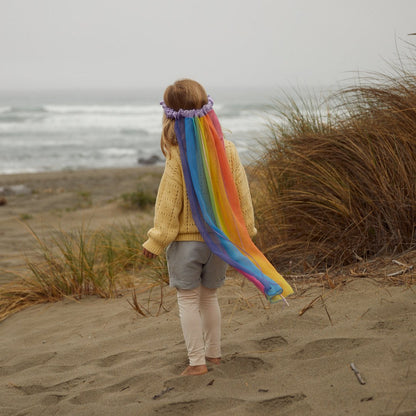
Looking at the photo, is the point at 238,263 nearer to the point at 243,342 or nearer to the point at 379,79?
the point at 243,342

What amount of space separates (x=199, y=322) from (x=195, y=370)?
243mm

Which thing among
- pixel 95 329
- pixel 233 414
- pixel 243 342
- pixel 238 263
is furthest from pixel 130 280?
pixel 233 414

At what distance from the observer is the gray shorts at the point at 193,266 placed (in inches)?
108

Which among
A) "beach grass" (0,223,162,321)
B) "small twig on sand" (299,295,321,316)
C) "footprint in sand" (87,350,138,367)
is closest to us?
"footprint in sand" (87,350,138,367)

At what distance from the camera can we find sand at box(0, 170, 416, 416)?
90.9 inches

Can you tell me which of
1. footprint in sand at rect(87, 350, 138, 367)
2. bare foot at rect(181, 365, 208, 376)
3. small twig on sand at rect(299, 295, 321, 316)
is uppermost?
small twig on sand at rect(299, 295, 321, 316)

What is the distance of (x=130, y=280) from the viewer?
4.76m

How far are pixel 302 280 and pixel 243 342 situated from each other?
0.92 m

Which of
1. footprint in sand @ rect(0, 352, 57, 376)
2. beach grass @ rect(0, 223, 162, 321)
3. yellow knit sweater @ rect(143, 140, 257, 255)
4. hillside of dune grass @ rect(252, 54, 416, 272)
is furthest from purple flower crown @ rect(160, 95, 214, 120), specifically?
beach grass @ rect(0, 223, 162, 321)

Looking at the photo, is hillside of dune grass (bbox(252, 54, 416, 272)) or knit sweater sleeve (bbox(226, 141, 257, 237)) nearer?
knit sweater sleeve (bbox(226, 141, 257, 237))

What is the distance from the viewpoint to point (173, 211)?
2729mm

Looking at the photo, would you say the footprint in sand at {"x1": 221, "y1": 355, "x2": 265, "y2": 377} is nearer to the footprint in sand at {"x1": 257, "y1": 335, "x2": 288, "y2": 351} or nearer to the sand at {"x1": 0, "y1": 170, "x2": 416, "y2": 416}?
the sand at {"x1": 0, "y1": 170, "x2": 416, "y2": 416}

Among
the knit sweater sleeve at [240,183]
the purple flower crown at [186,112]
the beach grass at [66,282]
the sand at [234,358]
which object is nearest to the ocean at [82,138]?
the beach grass at [66,282]

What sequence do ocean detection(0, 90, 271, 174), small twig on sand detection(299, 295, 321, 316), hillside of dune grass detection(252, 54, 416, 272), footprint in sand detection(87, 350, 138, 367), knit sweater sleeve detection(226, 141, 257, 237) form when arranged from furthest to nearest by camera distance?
ocean detection(0, 90, 271, 174) < hillside of dune grass detection(252, 54, 416, 272) < small twig on sand detection(299, 295, 321, 316) < footprint in sand detection(87, 350, 138, 367) < knit sweater sleeve detection(226, 141, 257, 237)
